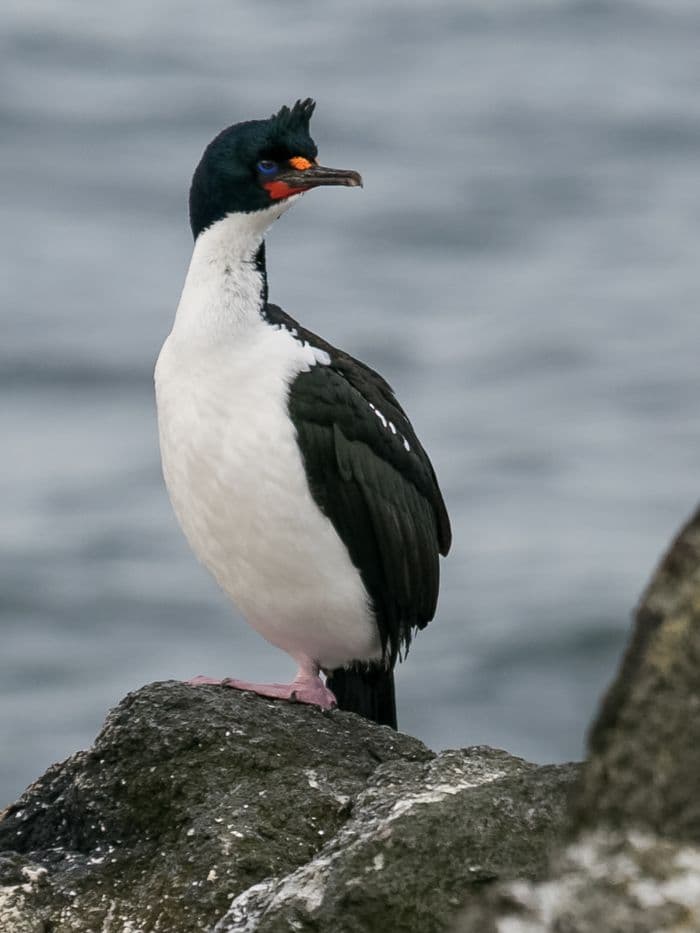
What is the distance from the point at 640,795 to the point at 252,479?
4.70 m

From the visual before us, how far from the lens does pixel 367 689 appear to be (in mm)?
8031

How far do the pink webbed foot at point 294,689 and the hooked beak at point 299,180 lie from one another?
5.63 feet

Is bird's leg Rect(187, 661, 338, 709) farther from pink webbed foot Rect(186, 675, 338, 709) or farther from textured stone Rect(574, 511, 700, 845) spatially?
textured stone Rect(574, 511, 700, 845)

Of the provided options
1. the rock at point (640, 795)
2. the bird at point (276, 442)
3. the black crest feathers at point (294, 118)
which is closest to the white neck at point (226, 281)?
the bird at point (276, 442)

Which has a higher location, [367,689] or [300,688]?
[367,689]

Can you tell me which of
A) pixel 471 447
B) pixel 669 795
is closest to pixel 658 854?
pixel 669 795

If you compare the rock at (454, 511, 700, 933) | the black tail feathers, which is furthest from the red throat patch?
the rock at (454, 511, 700, 933)

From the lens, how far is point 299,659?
7.89m

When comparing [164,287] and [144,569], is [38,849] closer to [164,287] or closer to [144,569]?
[144,569]

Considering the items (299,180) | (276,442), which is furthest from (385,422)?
(299,180)

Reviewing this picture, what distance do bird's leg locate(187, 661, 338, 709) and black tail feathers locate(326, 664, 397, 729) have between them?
123 millimetres

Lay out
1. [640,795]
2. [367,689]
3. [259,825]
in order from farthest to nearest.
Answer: [367,689], [259,825], [640,795]

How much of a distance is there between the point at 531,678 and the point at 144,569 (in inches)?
180

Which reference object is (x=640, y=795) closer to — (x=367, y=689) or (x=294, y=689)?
(x=294, y=689)
